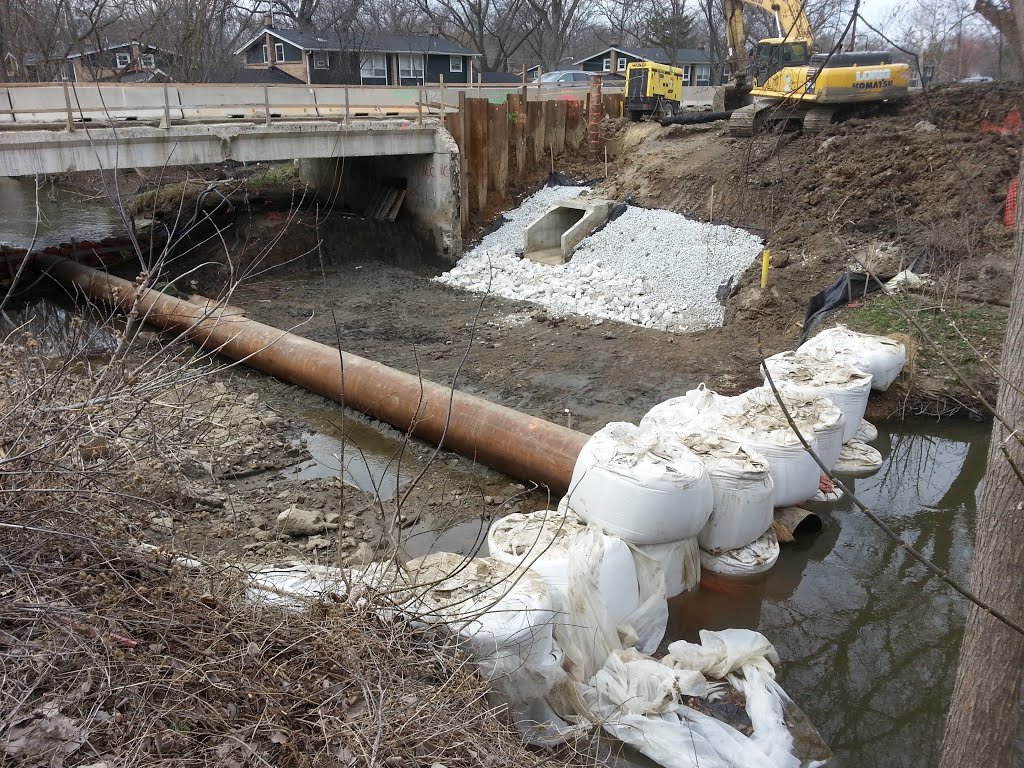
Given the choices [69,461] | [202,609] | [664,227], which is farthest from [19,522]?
[664,227]

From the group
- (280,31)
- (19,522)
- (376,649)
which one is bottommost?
(376,649)

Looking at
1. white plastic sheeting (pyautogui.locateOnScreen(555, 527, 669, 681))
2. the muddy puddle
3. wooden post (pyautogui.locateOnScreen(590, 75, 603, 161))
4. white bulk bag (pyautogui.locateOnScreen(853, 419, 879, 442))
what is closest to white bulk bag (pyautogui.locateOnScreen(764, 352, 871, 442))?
white bulk bag (pyautogui.locateOnScreen(853, 419, 879, 442))

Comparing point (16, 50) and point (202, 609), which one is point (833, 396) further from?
point (16, 50)

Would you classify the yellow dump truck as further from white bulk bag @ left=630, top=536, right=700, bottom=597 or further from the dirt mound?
white bulk bag @ left=630, top=536, right=700, bottom=597

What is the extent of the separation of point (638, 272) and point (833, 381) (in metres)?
6.43

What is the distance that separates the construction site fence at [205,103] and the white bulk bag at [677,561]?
32.0 ft

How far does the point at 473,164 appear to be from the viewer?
52.5 feet

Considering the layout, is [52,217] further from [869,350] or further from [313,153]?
[869,350]

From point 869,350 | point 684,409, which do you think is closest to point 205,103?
point 684,409

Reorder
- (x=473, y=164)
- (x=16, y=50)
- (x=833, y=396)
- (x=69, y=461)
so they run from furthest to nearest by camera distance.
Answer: (x=16, y=50) < (x=473, y=164) < (x=833, y=396) < (x=69, y=461)

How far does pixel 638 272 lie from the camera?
12.8 meters

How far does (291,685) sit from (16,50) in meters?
24.5

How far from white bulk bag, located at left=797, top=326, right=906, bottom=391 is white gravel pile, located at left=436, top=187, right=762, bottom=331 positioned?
3417mm

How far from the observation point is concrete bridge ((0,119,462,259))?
10453mm
